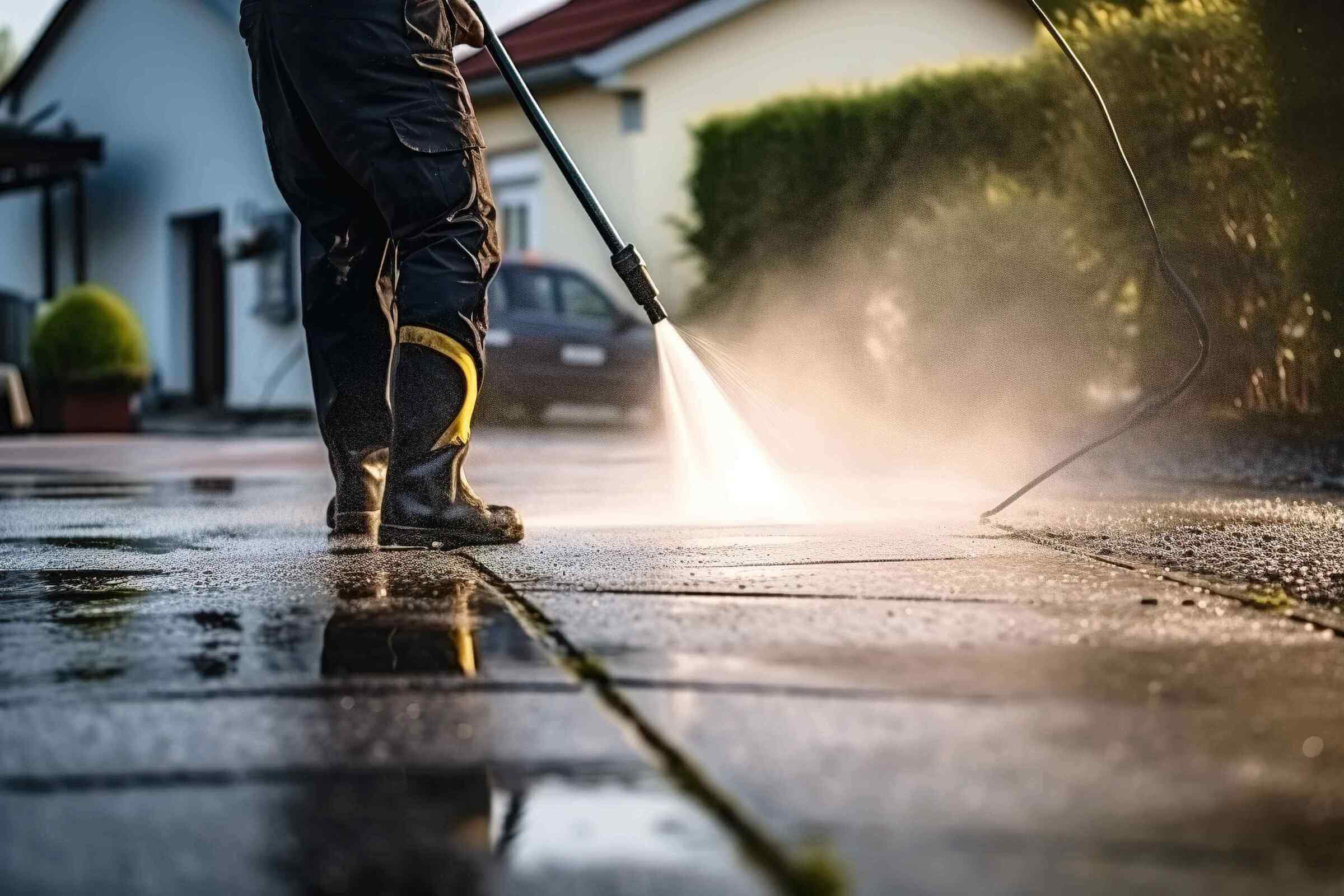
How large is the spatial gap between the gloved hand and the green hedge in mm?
3060

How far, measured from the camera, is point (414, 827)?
5.51 feet

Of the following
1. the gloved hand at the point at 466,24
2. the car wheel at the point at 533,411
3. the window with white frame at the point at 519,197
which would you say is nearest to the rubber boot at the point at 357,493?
the gloved hand at the point at 466,24

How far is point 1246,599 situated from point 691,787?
156 cm

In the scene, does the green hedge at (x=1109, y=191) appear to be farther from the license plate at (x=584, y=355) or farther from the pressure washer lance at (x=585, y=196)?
the pressure washer lance at (x=585, y=196)

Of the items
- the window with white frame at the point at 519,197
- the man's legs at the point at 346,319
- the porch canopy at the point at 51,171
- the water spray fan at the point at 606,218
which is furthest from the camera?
the porch canopy at the point at 51,171

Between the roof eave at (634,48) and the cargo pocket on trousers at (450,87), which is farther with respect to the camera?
the roof eave at (634,48)

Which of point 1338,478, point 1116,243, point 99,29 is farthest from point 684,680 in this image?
point 99,29

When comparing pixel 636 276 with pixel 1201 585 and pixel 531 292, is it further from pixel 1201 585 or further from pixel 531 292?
pixel 531 292

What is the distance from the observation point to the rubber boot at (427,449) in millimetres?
3930

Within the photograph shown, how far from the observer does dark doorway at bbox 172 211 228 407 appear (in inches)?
866

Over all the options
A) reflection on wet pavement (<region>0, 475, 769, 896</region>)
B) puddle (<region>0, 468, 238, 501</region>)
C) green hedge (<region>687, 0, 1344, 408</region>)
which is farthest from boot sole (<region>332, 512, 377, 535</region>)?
green hedge (<region>687, 0, 1344, 408</region>)

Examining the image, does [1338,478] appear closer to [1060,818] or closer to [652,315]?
[652,315]

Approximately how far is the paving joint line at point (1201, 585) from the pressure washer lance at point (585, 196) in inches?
38.8

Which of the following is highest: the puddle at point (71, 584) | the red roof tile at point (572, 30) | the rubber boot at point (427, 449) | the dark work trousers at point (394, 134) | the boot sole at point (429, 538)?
the red roof tile at point (572, 30)
